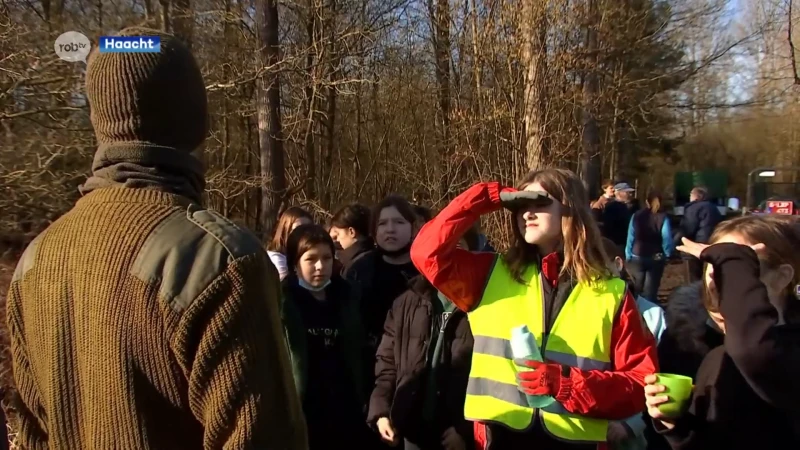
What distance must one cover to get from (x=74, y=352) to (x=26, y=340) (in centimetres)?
18

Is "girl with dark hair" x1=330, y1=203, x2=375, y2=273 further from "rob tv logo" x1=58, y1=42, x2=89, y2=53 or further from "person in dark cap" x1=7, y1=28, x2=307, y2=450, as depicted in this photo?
"rob tv logo" x1=58, y1=42, x2=89, y2=53

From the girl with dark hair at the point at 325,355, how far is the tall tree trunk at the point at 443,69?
23.8 ft

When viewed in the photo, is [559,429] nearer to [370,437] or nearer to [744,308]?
[744,308]

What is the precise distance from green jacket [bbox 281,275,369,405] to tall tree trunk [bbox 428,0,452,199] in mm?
7217

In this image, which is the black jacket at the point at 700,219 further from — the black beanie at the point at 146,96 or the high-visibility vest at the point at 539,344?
the black beanie at the point at 146,96

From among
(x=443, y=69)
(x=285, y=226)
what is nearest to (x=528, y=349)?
(x=285, y=226)

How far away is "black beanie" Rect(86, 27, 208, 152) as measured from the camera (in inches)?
51.3

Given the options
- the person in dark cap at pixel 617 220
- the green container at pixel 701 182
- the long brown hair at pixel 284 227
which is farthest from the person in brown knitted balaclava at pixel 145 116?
the green container at pixel 701 182

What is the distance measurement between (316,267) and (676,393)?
1840mm

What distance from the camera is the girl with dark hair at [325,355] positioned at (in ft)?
10.4

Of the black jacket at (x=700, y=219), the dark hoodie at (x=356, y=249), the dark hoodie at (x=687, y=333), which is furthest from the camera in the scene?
the black jacket at (x=700, y=219)

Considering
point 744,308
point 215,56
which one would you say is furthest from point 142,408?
point 215,56

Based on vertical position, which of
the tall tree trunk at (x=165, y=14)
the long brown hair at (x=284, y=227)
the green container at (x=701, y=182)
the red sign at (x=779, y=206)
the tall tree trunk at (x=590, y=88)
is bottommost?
the green container at (x=701, y=182)

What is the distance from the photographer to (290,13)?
12812 mm
